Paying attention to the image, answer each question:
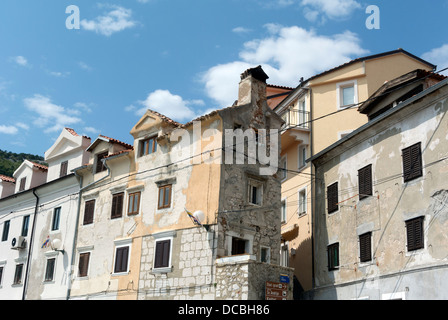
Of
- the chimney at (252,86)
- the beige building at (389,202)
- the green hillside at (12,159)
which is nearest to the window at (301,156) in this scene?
the beige building at (389,202)

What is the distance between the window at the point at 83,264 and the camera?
31.9 meters

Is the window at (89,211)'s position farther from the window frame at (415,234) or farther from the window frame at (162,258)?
the window frame at (415,234)

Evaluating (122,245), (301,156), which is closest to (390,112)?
(301,156)

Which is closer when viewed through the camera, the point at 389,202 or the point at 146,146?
the point at 389,202

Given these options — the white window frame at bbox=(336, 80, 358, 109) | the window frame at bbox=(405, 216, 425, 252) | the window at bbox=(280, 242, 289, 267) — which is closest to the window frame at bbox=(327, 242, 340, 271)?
the window frame at bbox=(405, 216, 425, 252)

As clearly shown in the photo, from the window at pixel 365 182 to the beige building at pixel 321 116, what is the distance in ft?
18.9

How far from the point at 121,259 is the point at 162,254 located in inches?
123

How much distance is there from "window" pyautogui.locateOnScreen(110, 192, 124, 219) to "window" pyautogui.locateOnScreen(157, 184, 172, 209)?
316cm

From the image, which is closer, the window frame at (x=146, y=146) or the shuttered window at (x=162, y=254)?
the shuttered window at (x=162, y=254)

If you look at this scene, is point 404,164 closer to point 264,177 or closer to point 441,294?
point 441,294

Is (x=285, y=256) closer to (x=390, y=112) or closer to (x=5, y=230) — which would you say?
(x=390, y=112)

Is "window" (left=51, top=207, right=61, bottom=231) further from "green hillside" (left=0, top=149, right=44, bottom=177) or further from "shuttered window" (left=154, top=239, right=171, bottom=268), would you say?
"green hillside" (left=0, top=149, right=44, bottom=177)

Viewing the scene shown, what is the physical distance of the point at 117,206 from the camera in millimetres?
31734

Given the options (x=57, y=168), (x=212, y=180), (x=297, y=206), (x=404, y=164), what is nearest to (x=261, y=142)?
(x=212, y=180)
